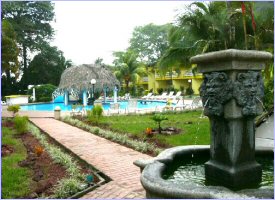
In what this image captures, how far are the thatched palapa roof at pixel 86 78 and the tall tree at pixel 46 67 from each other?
12.3 meters

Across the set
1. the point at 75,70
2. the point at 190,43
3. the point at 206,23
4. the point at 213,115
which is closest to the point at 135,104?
the point at 190,43

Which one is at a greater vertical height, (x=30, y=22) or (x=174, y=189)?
(x=30, y=22)

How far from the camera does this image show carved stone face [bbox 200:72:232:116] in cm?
384

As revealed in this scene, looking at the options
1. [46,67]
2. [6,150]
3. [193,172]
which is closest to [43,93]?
[46,67]

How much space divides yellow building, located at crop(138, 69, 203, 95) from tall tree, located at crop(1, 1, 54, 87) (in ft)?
52.8

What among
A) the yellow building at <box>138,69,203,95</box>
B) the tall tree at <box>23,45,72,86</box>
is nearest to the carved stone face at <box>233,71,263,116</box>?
the yellow building at <box>138,69,203,95</box>

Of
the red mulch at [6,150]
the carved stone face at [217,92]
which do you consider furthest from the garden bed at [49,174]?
the carved stone face at [217,92]

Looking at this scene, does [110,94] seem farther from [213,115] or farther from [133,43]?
[213,115]

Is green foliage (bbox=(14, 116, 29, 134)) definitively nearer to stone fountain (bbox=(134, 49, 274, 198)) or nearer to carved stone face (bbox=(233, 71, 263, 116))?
stone fountain (bbox=(134, 49, 274, 198))

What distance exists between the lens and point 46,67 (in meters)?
42.2

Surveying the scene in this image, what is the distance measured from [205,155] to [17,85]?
4051cm

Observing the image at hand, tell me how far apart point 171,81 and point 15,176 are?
4395 cm

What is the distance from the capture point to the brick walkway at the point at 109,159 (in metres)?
5.18

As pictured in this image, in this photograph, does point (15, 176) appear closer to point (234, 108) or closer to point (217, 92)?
point (217, 92)
